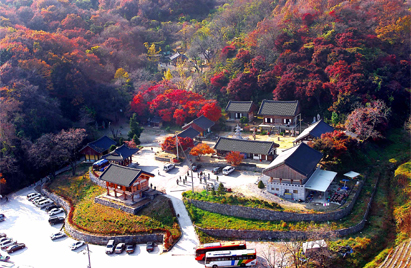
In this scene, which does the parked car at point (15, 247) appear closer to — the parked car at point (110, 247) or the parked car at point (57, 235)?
the parked car at point (57, 235)

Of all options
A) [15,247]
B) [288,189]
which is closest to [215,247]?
[288,189]

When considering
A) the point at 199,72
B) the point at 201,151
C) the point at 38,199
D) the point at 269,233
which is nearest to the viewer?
the point at 269,233

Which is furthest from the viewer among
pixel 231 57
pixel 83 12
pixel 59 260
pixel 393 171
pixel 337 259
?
pixel 83 12

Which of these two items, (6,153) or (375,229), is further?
(6,153)

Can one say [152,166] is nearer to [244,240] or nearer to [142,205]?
[142,205]

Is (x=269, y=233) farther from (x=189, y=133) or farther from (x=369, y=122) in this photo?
(x=369, y=122)

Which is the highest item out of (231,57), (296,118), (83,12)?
(83,12)

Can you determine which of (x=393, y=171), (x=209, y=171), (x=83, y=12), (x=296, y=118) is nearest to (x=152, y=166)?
(x=209, y=171)
